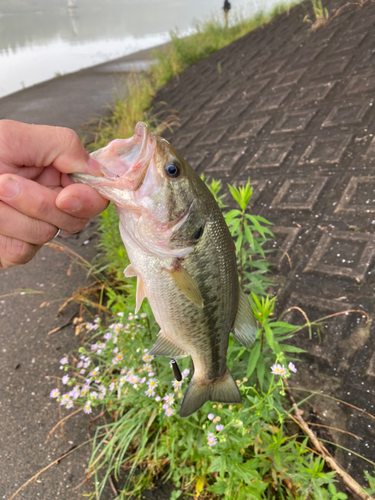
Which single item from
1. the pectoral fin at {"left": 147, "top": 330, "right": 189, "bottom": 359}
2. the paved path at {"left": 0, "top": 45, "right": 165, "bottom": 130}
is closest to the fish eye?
the pectoral fin at {"left": 147, "top": 330, "right": 189, "bottom": 359}

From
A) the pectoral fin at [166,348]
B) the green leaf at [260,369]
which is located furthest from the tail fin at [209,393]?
the green leaf at [260,369]

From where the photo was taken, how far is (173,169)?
121 cm

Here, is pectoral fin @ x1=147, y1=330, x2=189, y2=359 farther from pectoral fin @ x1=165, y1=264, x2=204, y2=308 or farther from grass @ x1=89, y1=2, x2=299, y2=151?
grass @ x1=89, y1=2, x2=299, y2=151

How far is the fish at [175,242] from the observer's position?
1.17 metres

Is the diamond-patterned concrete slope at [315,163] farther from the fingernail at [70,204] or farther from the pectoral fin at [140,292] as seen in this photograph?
the fingernail at [70,204]

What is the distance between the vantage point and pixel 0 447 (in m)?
2.34

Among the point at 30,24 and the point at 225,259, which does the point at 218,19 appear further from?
the point at 30,24

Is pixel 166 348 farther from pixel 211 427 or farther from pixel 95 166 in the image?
pixel 95 166

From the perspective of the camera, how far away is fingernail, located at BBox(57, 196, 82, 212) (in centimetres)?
118

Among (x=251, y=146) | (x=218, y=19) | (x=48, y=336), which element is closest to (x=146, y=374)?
(x=48, y=336)

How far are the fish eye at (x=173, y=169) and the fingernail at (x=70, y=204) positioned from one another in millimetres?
341

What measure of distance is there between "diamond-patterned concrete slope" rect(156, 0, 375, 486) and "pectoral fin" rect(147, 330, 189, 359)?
3.70 feet

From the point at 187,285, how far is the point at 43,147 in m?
0.74

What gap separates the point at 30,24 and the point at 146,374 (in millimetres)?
45015
